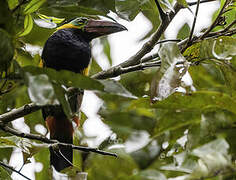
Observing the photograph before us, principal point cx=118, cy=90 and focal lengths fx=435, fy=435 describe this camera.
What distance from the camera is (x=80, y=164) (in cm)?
181

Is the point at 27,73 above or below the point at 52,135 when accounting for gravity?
above

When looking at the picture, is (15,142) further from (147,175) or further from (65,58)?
(65,58)

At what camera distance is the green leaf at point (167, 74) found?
41.3 inches

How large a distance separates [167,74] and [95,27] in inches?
65.2

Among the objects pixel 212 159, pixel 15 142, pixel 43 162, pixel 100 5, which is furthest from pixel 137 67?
pixel 43 162

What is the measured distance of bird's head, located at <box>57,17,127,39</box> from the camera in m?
2.38

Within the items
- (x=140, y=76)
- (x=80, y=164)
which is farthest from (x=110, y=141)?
(x=140, y=76)

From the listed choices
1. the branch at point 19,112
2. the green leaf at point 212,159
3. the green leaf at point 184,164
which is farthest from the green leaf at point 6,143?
the green leaf at point 212,159

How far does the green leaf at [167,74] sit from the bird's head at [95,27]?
3.69 ft

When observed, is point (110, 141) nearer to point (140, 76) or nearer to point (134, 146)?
point (140, 76)

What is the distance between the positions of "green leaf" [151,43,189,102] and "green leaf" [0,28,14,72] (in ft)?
1.15

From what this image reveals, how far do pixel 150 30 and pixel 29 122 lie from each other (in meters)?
0.77

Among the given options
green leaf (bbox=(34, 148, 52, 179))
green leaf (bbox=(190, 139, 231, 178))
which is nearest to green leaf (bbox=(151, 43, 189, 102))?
green leaf (bbox=(190, 139, 231, 178))

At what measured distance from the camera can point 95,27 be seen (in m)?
2.67
